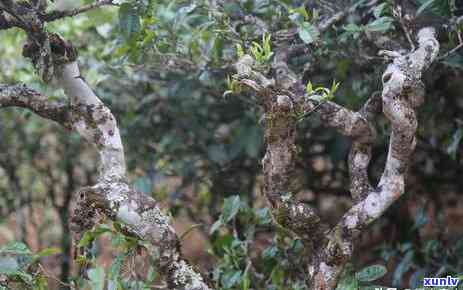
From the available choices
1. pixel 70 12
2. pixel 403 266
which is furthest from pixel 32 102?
pixel 403 266

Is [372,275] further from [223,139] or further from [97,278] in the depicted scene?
[223,139]

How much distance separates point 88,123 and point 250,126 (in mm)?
945

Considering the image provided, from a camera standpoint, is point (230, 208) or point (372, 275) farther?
point (230, 208)

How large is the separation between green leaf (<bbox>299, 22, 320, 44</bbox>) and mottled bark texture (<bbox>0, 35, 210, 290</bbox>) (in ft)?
1.34

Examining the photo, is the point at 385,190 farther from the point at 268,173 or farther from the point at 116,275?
the point at 116,275

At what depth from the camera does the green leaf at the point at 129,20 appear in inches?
54.7

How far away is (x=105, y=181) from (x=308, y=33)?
0.49 meters

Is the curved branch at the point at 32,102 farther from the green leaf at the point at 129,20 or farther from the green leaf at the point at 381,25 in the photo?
the green leaf at the point at 381,25

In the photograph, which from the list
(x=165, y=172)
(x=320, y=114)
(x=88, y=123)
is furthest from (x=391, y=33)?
(x=165, y=172)

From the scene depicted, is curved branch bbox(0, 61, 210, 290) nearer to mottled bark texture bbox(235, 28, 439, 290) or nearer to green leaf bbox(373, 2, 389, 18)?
mottled bark texture bbox(235, 28, 439, 290)

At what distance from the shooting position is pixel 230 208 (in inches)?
62.5

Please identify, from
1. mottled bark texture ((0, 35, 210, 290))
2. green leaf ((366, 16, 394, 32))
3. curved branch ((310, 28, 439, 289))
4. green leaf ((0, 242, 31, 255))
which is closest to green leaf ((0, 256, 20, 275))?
green leaf ((0, 242, 31, 255))

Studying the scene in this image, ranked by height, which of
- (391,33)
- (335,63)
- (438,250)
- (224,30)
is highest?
(335,63)

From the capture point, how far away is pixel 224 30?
1.46 m
